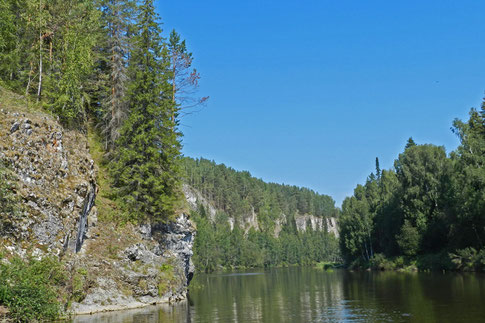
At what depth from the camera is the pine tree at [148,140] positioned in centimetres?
4472

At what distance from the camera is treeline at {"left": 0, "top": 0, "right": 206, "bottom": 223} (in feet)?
139

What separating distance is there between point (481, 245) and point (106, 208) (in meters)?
55.7

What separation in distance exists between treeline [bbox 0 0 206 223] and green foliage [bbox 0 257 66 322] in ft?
44.8

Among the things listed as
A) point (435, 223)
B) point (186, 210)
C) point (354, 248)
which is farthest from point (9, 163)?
point (354, 248)

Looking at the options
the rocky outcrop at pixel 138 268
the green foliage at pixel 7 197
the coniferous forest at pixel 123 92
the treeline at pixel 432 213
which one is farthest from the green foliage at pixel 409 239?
the green foliage at pixel 7 197

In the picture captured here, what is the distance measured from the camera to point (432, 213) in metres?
86.9

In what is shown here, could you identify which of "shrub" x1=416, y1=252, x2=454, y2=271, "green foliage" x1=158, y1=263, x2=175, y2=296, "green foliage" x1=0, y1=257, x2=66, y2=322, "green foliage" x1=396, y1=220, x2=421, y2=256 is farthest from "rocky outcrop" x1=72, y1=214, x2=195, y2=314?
"green foliage" x1=396, y1=220, x2=421, y2=256

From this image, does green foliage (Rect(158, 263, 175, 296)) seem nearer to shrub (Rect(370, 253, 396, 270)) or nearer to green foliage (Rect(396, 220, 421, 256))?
green foliage (Rect(396, 220, 421, 256))

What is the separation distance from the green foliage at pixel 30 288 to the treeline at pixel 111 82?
13.6 meters

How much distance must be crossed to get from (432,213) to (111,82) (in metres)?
66.1

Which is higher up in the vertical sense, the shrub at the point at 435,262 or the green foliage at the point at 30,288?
the green foliage at the point at 30,288

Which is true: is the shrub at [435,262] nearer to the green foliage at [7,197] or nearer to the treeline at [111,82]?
the treeline at [111,82]

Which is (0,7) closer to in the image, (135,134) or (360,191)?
(135,134)

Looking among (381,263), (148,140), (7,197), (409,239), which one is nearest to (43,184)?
(7,197)
